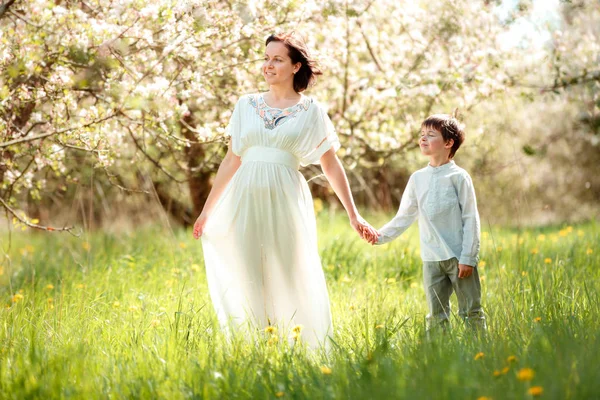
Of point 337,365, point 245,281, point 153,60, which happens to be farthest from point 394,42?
point 337,365

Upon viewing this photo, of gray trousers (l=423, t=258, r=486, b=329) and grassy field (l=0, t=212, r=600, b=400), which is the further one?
gray trousers (l=423, t=258, r=486, b=329)

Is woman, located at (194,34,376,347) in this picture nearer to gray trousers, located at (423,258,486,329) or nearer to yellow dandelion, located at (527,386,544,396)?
gray trousers, located at (423,258,486,329)

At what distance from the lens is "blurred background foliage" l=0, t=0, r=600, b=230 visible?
4211 mm

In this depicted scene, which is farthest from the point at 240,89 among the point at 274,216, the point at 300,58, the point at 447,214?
the point at 447,214

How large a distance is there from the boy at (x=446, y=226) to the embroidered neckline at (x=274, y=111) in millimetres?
676

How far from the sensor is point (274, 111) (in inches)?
147

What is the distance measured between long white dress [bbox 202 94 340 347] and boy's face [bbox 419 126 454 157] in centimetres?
53

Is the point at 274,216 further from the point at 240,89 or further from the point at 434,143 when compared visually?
the point at 240,89

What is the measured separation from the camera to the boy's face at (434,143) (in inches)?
151

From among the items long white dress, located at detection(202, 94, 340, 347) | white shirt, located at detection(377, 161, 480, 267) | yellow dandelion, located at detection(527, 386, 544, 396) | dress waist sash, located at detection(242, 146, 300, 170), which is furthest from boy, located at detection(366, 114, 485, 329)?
yellow dandelion, located at detection(527, 386, 544, 396)

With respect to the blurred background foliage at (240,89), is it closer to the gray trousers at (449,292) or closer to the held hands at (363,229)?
the gray trousers at (449,292)

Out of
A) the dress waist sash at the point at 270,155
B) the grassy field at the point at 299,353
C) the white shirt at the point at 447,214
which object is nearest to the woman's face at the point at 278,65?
the dress waist sash at the point at 270,155

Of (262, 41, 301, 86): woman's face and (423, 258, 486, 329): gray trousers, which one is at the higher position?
(262, 41, 301, 86): woman's face

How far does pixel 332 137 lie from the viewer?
3875mm
